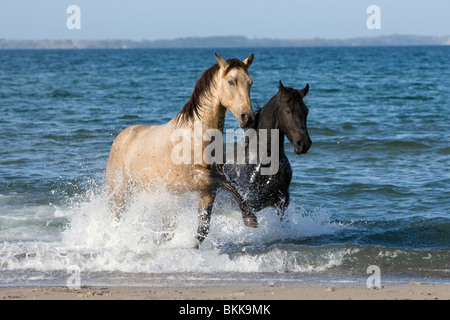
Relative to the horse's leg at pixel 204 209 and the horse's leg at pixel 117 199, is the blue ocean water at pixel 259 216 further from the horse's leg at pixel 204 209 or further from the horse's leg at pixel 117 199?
the horse's leg at pixel 204 209

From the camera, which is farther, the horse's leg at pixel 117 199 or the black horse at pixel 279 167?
the horse's leg at pixel 117 199

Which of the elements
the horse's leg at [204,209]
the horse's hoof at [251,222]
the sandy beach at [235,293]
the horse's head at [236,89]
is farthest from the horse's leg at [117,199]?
the sandy beach at [235,293]

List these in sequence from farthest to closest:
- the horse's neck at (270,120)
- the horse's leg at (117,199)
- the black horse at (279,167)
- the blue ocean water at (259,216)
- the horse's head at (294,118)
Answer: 1. the horse's leg at (117,199)
2. the horse's neck at (270,120)
3. the black horse at (279,167)
4. the horse's head at (294,118)
5. the blue ocean water at (259,216)

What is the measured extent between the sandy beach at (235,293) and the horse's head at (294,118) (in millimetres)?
1716

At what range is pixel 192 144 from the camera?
6105 millimetres

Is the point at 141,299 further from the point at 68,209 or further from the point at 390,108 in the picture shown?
the point at 390,108

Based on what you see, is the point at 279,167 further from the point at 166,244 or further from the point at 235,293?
the point at 235,293

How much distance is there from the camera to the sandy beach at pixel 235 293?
4.82m

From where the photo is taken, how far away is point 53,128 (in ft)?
53.8

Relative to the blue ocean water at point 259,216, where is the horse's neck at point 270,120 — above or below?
above

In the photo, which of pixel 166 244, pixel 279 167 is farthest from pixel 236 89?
pixel 166 244

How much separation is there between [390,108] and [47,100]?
41.9ft

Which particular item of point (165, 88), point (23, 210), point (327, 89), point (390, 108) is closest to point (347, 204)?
point (23, 210)

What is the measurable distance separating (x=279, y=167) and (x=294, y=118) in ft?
2.01
